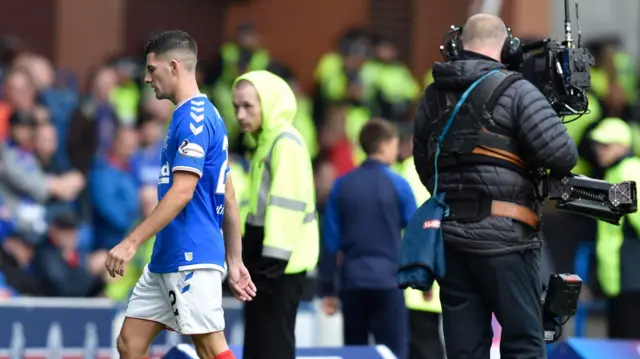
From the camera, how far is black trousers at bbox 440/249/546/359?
8133mm

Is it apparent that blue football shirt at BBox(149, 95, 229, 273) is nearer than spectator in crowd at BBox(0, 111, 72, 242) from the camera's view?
Yes

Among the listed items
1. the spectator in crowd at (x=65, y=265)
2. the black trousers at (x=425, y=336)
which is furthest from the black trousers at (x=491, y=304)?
the spectator in crowd at (x=65, y=265)

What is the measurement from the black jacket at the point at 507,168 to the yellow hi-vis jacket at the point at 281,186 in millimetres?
1270

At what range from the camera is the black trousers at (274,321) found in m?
9.34

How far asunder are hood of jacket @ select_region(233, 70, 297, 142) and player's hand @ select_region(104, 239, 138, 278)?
6.66 feet

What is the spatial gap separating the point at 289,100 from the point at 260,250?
3.04 feet

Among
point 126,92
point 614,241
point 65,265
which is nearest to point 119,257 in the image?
point 65,265

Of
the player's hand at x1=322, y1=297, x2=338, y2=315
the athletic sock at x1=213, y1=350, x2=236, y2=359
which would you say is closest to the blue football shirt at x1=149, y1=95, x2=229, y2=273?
the athletic sock at x1=213, y1=350, x2=236, y2=359

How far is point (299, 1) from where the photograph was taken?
1952 cm

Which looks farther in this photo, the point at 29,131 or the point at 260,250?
the point at 29,131

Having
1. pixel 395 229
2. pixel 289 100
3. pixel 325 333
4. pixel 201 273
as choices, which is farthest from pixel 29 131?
pixel 201 273

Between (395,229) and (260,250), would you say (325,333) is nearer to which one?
(395,229)

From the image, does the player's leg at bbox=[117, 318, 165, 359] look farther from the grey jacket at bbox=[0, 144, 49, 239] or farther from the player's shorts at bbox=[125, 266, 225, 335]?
the grey jacket at bbox=[0, 144, 49, 239]

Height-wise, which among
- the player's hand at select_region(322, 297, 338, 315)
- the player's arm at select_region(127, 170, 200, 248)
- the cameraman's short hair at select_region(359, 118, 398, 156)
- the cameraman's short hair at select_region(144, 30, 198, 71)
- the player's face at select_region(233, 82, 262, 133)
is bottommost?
the player's hand at select_region(322, 297, 338, 315)
